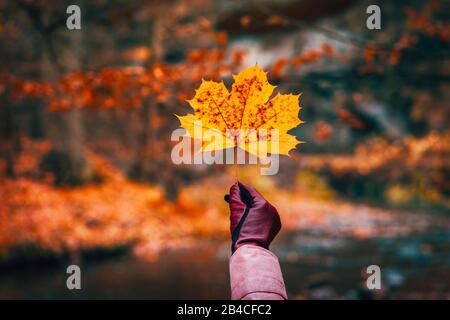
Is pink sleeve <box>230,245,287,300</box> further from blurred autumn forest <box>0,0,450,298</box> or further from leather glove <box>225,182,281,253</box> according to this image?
blurred autumn forest <box>0,0,450,298</box>

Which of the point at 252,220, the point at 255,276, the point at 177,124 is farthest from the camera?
the point at 177,124

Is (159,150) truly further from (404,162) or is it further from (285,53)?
(404,162)

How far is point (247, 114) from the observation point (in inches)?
68.2

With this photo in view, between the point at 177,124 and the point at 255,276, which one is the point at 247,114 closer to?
the point at 255,276

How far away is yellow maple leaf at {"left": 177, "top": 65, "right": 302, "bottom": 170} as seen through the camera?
1718 millimetres

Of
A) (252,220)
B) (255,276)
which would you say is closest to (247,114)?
(252,220)

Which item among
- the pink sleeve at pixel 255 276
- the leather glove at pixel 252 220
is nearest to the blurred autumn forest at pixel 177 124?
the leather glove at pixel 252 220

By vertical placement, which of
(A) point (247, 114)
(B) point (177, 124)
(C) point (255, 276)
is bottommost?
(C) point (255, 276)

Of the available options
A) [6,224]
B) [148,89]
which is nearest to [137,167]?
[6,224]

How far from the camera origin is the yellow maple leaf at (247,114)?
1718 mm

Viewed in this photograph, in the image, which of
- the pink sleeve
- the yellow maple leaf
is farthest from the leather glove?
the yellow maple leaf

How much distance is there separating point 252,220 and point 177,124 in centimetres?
1541

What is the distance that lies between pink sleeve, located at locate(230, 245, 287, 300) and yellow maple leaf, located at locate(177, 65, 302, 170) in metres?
0.39

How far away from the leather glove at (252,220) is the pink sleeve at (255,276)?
36mm
